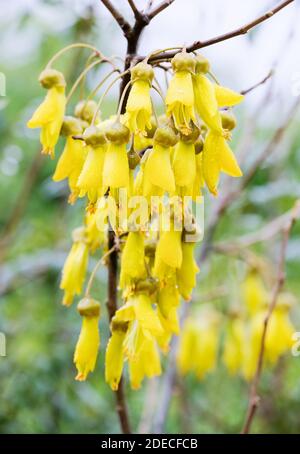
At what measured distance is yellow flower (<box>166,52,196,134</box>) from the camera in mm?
982

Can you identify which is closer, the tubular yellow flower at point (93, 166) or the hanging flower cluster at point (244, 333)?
the tubular yellow flower at point (93, 166)

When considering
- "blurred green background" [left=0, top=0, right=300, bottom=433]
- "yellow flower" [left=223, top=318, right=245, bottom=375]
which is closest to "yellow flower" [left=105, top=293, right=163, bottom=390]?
"blurred green background" [left=0, top=0, right=300, bottom=433]

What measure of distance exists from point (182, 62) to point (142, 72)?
0.06 meters

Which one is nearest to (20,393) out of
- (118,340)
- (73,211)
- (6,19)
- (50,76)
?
(73,211)

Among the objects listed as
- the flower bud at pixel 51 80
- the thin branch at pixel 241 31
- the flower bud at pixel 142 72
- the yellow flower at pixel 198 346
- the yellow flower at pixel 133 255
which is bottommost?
the yellow flower at pixel 198 346

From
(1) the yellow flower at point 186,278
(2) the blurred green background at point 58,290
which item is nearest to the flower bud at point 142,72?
(1) the yellow flower at point 186,278

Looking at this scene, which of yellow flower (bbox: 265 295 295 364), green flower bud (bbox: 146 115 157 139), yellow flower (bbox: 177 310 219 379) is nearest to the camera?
green flower bud (bbox: 146 115 157 139)

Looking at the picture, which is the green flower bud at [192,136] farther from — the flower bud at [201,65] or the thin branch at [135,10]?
the thin branch at [135,10]

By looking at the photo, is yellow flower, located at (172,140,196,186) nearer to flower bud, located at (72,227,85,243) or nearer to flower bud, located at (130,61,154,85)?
flower bud, located at (130,61,154,85)

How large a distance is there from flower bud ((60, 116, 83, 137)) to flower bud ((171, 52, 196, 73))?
24cm

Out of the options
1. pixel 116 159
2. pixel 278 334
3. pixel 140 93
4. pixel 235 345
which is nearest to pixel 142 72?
pixel 140 93

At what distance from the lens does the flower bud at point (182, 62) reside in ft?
3.27

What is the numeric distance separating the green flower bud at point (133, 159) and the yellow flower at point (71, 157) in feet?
0.34

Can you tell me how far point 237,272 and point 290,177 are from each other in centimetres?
59
